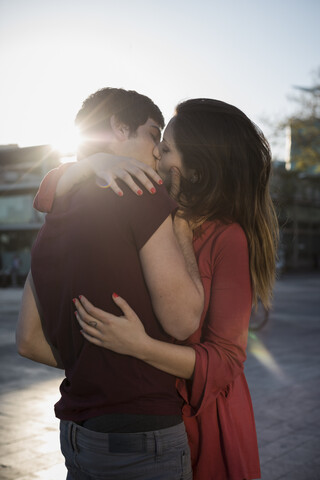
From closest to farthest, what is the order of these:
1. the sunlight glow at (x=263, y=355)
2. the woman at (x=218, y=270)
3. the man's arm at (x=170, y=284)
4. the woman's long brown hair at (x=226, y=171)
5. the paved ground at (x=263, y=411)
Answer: the man's arm at (x=170, y=284) → the woman at (x=218, y=270) → the woman's long brown hair at (x=226, y=171) → the paved ground at (x=263, y=411) → the sunlight glow at (x=263, y=355)

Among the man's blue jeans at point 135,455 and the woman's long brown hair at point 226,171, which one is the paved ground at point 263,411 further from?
the woman's long brown hair at point 226,171

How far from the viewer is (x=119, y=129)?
76.1 inches

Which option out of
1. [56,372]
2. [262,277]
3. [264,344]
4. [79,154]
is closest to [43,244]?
[79,154]

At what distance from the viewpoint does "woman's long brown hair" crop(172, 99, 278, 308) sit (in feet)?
5.70

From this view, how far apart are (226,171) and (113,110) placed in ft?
1.51

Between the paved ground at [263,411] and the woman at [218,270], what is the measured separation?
2.62 m

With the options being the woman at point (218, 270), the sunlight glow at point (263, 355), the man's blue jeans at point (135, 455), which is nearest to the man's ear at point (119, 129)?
the woman at point (218, 270)

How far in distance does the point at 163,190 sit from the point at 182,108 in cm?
40

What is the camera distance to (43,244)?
1623mm

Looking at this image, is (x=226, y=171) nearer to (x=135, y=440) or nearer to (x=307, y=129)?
(x=135, y=440)

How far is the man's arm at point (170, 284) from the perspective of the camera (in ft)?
4.82

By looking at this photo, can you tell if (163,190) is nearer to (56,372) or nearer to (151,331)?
(151,331)

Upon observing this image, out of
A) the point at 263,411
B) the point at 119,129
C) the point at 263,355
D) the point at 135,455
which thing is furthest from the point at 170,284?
the point at 263,355

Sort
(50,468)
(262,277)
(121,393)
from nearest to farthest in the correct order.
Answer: (121,393) → (262,277) → (50,468)
